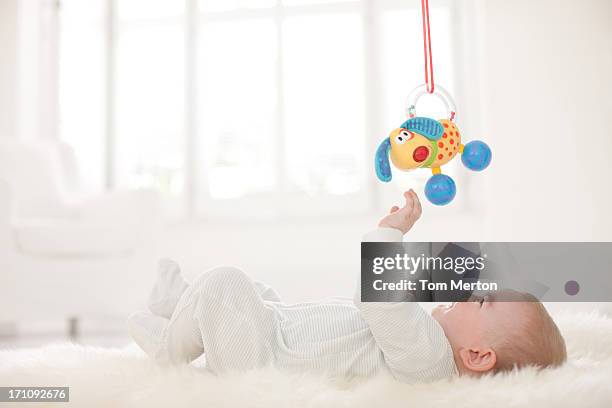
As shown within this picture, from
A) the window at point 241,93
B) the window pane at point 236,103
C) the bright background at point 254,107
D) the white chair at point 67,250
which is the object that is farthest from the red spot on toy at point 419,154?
the window pane at point 236,103

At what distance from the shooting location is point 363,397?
0.74m

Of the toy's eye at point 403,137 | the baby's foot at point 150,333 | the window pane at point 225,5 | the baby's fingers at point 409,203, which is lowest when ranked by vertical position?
the baby's foot at point 150,333

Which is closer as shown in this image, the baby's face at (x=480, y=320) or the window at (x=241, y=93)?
the baby's face at (x=480, y=320)

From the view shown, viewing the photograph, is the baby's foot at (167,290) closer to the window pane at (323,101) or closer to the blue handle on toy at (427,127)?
the blue handle on toy at (427,127)

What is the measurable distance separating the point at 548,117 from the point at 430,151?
217cm

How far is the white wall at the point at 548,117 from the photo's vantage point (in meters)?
2.80

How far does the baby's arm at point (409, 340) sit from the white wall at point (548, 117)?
2134 millimetres

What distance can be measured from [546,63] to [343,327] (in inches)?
94.5

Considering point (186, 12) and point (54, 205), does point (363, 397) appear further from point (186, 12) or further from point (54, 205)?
point (186, 12)

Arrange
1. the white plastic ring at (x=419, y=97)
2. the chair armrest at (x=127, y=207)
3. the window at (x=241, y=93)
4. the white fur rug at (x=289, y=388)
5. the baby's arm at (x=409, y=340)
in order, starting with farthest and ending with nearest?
the window at (x=241, y=93) → the chair armrest at (x=127, y=207) → the white plastic ring at (x=419, y=97) → the baby's arm at (x=409, y=340) → the white fur rug at (x=289, y=388)

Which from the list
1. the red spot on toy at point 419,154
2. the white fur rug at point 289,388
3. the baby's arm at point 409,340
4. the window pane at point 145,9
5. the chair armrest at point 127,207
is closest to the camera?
the white fur rug at point 289,388

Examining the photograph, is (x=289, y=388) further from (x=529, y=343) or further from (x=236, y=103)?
(x=236, y=103)

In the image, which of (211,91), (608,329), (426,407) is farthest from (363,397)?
(211,91)

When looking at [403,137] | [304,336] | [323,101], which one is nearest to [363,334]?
[304,336]
